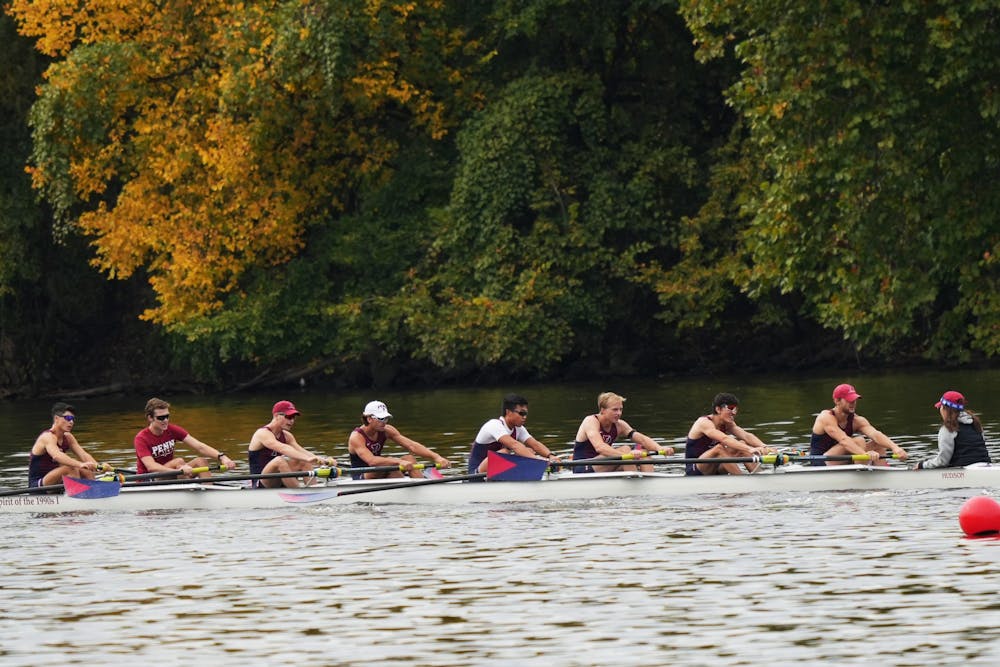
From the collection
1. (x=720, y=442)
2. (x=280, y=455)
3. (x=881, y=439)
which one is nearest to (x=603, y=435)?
→ (x=720, y=442)

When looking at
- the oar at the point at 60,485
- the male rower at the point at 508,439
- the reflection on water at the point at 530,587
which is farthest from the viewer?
the oar at the point at 60,485

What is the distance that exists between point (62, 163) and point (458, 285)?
11.8 metres

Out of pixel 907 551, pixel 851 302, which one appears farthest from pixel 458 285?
pixel 907 551

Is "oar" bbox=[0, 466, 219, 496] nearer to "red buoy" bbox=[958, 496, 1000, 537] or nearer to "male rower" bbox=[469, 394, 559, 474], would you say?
"male rower" bbox=[469, 394, 559, 474]

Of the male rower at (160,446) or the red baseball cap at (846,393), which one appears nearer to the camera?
the red baseball cap at (846,393)

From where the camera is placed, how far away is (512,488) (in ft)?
81.7

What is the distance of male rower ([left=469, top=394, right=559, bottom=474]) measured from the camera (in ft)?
82.5

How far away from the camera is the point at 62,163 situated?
5222cm

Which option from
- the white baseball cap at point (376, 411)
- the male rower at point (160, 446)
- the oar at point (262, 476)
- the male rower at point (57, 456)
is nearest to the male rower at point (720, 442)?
the white baseball cap at point (376, 411)

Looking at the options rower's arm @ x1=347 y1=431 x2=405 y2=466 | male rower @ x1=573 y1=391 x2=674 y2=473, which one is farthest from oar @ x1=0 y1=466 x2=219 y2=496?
male rower @ x1=573 y1=391 x2=674 y2=473

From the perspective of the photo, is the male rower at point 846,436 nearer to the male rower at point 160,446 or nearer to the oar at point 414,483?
the oar at point 414,483

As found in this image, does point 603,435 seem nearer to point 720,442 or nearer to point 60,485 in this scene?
point 720,442

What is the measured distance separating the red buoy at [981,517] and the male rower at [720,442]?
579 centimetres

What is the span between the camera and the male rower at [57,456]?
26.4 m
